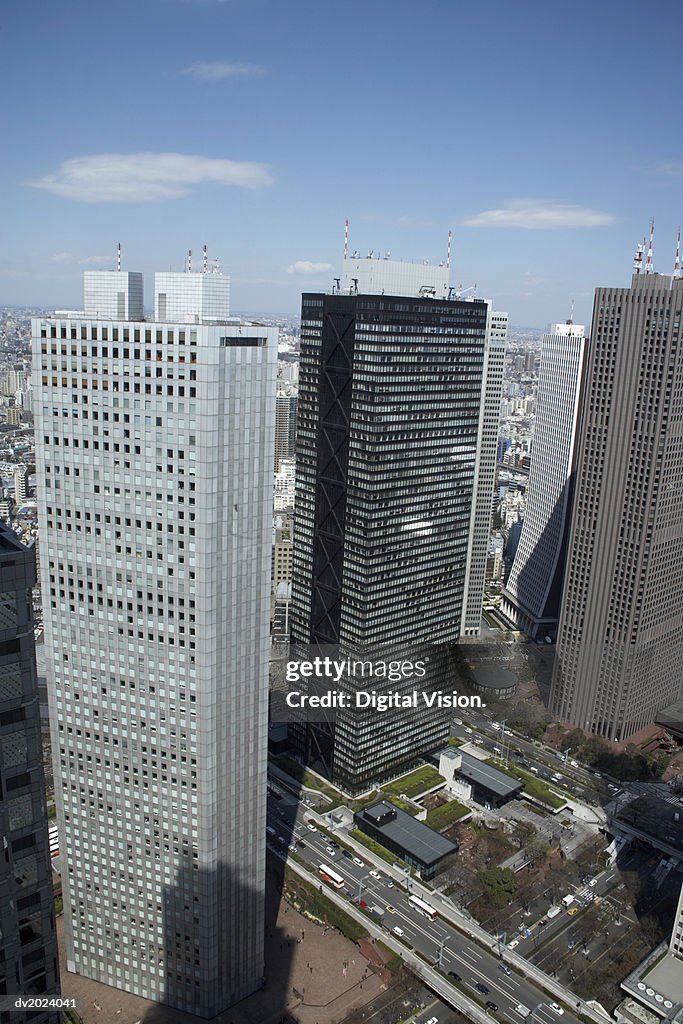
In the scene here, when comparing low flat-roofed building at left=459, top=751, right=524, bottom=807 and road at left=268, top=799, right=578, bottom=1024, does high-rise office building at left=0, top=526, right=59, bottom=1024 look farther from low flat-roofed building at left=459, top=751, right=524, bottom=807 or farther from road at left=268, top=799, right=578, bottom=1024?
low flat-roofed building at left=459, top=751, right=524, bottom=807

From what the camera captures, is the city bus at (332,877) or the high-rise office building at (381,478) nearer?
the city bus at (332,877)

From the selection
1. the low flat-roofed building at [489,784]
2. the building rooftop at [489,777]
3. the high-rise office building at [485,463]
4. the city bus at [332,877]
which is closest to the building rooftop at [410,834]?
the city bus at [332,877]

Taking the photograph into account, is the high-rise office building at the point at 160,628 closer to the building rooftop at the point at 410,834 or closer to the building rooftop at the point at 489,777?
the building rooftop at the point at 410,834

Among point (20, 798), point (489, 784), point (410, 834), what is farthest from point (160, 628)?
point (489, 784)

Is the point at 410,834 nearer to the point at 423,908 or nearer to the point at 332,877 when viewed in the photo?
the point at 423,908

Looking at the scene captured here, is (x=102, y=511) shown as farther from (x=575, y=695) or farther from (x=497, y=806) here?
(x=575, y=695)

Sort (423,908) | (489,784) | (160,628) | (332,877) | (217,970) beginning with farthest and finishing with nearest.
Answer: (489,784) → (332,877) → (423,908) → (217,970) → (160,628)
